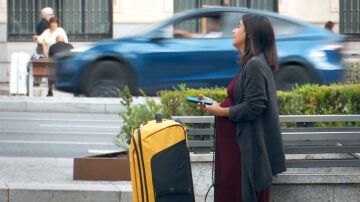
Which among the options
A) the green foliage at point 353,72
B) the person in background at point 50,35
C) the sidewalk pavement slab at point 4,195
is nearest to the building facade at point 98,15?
the person in background at point 50,35

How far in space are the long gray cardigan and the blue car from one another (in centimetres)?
917

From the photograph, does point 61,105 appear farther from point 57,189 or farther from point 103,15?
point 57,189

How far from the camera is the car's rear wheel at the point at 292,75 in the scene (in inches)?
617

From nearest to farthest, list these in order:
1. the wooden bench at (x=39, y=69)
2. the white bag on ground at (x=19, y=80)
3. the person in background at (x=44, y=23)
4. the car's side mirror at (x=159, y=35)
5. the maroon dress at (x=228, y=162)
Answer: the maroon dress at (x=228, y=162)
the car's side mirror at (x=159, y=35)
the wooden bench at (x=39, y=69)
the white bag on ground at (x=19, y=80)
the person in background at (x=44, y=23)

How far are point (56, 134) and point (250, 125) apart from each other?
8055mm

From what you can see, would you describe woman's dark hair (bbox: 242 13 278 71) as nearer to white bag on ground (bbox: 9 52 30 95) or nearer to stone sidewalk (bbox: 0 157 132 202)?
stone sidewalk (bbox: 0 157 132 202)

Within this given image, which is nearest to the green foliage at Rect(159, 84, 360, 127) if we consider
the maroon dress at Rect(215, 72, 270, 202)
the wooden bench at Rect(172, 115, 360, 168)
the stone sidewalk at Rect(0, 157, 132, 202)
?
the wooden bench at Rect(172, 115, 360, 168)

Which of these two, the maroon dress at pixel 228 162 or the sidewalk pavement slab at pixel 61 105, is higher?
the maroon dress at pixel 228 162

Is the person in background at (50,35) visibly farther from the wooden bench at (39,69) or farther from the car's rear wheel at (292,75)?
the car's rear wheel at (292,75)

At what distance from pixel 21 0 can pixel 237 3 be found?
5.70 metres

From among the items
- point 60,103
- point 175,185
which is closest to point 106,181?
point 175,185

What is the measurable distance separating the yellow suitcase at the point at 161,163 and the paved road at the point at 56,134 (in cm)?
538

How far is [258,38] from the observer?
6.39 metres

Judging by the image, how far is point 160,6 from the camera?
2644 centimetres
